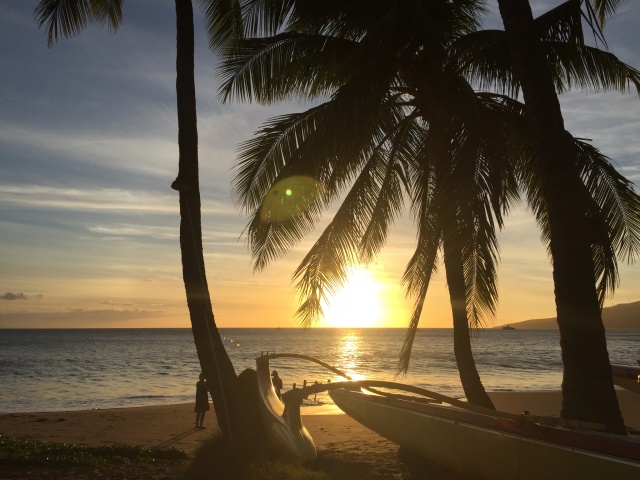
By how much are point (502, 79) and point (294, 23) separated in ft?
11.6

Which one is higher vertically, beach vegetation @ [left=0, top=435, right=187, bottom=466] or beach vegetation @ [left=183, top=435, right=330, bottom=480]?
beach vegetation @ [left=183, top=435, right=330, bottom=480]

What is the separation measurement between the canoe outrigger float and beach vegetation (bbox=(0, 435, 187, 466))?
1681mm

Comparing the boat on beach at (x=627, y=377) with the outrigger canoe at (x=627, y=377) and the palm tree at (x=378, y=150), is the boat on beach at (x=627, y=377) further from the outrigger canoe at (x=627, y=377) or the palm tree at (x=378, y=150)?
the palm tree at (x=378, y=150)

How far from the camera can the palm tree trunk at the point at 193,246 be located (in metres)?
7.93

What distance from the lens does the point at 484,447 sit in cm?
585

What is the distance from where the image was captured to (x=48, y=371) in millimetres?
41312

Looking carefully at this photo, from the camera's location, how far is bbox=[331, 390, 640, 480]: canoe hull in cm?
477

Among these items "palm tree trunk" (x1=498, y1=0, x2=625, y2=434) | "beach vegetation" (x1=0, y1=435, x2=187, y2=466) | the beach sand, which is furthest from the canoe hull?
"beach vegetation" (x1=0, y1=435, x2=187, y2=466)

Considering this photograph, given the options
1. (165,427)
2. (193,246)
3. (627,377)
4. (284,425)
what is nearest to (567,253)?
(284,425)

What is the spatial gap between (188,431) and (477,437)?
381 inches

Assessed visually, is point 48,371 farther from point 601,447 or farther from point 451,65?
point 601,447

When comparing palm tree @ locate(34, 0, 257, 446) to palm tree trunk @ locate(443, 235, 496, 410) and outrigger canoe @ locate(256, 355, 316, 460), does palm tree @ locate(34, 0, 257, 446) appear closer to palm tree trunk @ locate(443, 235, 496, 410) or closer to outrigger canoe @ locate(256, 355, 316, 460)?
outrigger canoe @ locate(256, 355, 316, 460)

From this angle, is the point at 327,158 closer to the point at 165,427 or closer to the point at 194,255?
the point at 194,255

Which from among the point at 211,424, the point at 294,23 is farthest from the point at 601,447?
the point at 211,424
